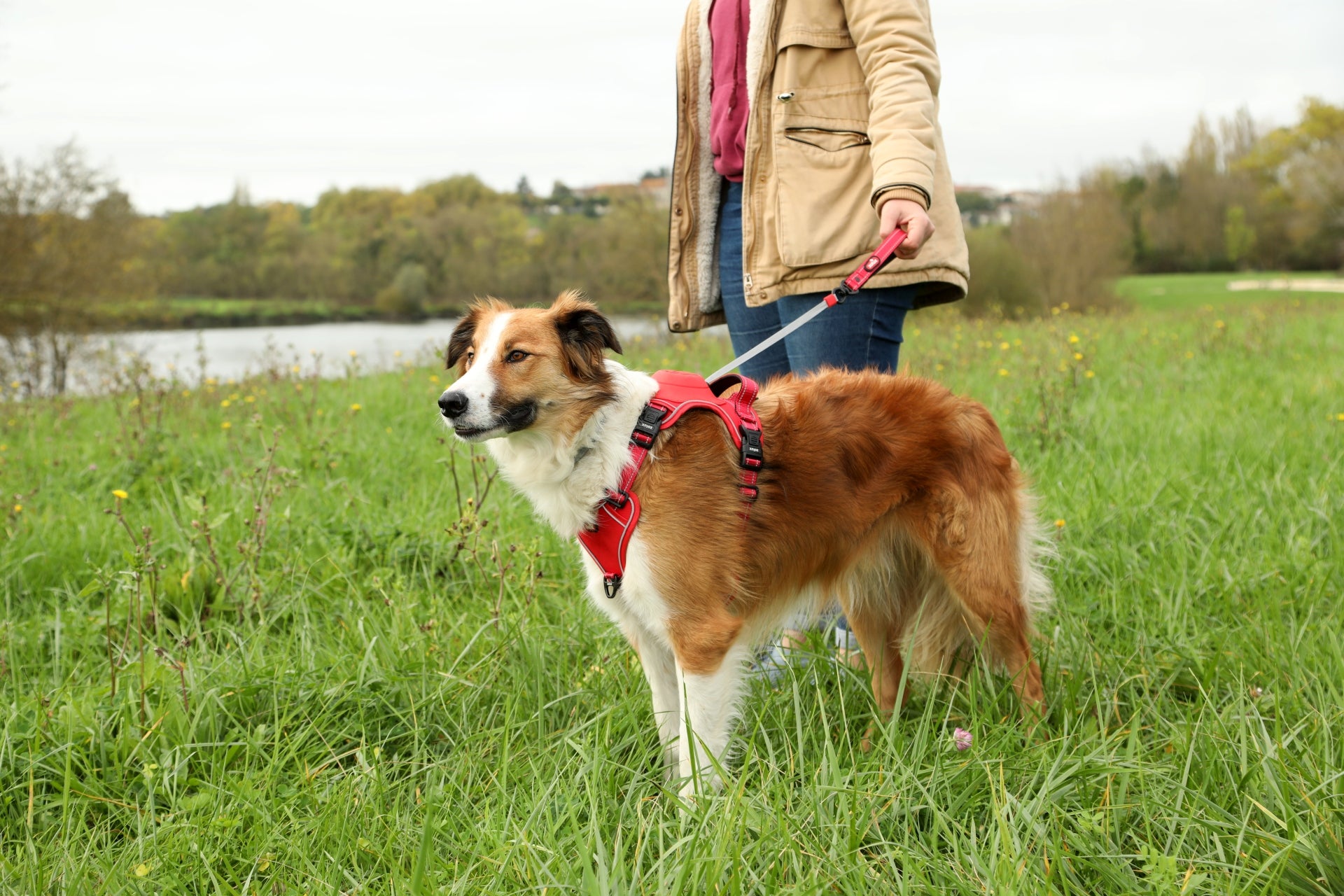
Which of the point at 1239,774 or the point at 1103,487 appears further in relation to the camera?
the point at 1103,487

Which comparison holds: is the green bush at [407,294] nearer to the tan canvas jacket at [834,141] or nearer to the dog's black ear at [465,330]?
the dog's black ear at [465,330]

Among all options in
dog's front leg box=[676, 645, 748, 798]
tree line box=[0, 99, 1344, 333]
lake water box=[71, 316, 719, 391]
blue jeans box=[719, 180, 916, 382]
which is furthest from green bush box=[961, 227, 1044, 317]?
dog's front leg box=[676, 645, 748, 798]

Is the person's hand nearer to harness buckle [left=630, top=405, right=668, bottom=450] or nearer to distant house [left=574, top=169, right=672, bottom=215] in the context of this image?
harness buckle [left=630, top=405, right=668, bottom=450]

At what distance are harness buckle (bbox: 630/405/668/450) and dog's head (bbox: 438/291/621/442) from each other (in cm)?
13

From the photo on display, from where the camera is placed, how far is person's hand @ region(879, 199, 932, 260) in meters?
2.57

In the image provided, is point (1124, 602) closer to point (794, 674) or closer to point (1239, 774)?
point (1239, 774)

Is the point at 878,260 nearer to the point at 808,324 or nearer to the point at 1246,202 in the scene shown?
the point at 808,324

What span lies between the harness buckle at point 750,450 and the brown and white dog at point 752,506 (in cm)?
6

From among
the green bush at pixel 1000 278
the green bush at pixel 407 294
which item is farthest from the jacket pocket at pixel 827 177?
the green bush at pixel 407 294

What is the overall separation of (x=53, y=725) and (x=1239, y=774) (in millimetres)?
3231

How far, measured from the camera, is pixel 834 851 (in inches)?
74.8

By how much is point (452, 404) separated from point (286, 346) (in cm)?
739

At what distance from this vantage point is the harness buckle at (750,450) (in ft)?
8.14

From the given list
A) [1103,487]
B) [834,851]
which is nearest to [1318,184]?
[1103,487]
